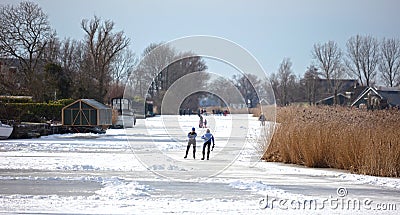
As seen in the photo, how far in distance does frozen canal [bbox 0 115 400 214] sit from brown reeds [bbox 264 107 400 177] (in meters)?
0.84

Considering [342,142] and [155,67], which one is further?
[155,67]

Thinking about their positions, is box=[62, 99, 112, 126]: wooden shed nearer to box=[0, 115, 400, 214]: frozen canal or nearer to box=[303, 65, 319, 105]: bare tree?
box=[0, 115, 400, 214]: frozen canal

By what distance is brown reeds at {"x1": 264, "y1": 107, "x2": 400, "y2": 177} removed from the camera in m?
17.0

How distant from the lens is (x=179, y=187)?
44.7 feet

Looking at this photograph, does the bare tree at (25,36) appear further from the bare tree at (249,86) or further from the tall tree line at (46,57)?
the bare tree at (249,86)

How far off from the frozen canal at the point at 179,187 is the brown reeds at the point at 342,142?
84 cm

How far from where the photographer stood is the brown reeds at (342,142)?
55.7 feet

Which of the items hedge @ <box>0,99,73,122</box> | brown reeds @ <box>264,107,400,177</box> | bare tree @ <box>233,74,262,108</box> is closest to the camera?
brown reeds @ <box>264,107,400,177</box>

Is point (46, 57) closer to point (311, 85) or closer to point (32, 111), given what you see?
point (32, 111)

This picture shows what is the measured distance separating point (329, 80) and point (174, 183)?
9070cm

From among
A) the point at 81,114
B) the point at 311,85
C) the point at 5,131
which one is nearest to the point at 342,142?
the point at 5,131

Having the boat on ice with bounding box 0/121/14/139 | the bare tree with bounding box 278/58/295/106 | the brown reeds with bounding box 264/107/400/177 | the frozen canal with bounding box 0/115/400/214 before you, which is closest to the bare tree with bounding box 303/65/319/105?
the bare tree with bounding box 278/58/295/106

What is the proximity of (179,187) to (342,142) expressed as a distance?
753cm

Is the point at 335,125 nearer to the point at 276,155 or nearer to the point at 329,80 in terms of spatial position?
the point at 276,155
